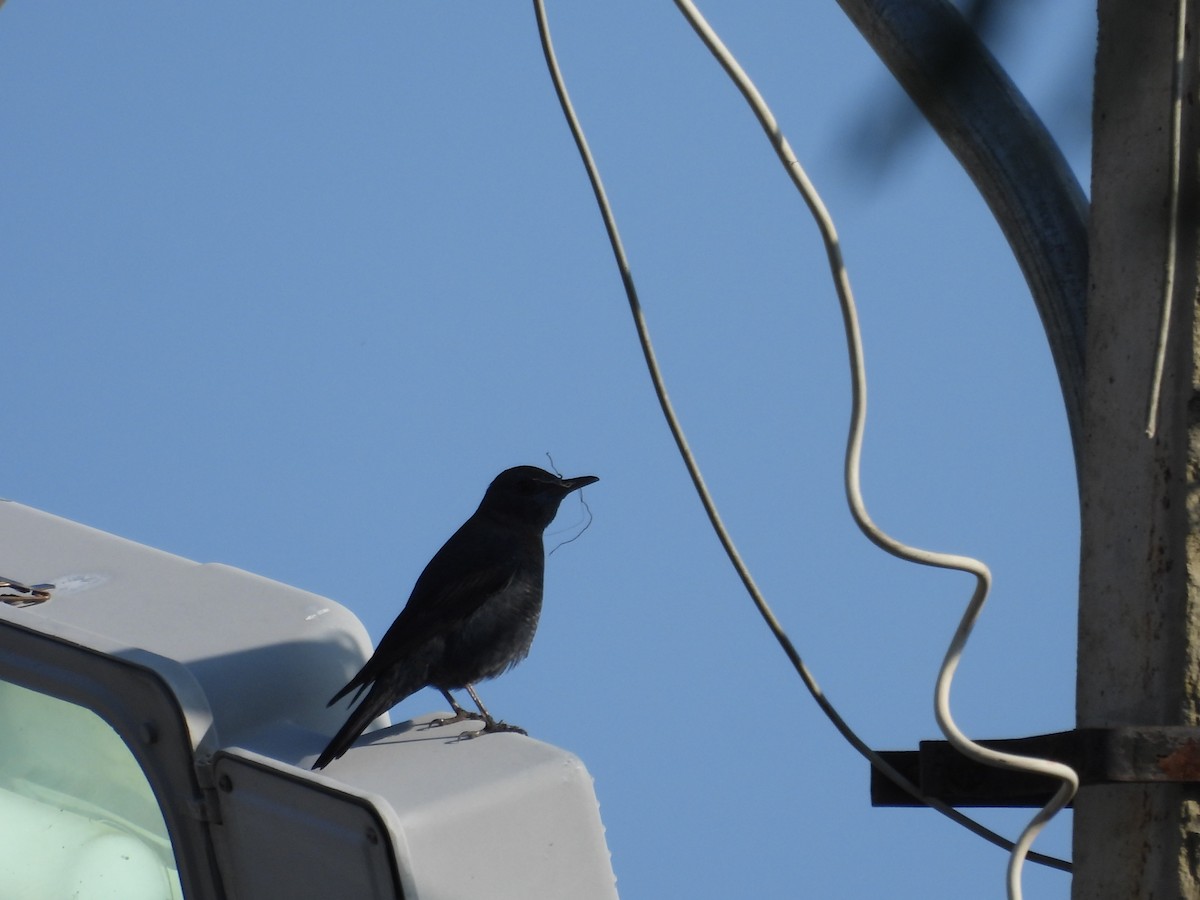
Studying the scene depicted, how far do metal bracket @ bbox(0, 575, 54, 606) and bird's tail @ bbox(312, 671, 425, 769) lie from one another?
1.57 ft

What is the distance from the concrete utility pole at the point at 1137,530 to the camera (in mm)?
1594

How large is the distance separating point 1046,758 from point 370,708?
5.14 feet

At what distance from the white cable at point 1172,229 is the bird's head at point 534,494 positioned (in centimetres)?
280

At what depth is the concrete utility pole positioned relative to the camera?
5.23 feet

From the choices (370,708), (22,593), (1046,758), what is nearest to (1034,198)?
(1046,758)

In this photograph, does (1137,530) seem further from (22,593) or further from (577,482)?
(577,482)

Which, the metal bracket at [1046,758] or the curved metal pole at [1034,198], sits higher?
the curved metal pole at [1034,198]

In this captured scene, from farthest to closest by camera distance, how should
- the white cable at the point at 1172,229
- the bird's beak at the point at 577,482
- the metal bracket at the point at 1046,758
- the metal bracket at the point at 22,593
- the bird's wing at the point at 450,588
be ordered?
the bird's beak at the point at 577,482
the bird's wing at the point at 450,588
the metal bracket at the point at 22,593
the metal bracket at the point at 1046,758
the white cable at the point at 1172,229

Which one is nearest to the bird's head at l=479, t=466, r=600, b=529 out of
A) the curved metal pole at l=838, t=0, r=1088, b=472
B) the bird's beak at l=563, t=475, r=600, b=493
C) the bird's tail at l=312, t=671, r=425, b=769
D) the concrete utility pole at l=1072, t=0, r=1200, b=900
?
the bird's beak at l=563, t=475, r=600, b=493

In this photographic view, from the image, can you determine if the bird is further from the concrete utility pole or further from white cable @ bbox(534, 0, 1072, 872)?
the concrete utility pole

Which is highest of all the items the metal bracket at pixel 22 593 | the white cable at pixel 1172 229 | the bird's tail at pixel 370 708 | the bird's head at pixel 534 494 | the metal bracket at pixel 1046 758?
the white cable at pixel 1172 229

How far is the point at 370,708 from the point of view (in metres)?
2.90

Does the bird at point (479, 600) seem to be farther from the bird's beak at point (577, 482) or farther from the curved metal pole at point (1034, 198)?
the curved metal pole at point (1034, 198)

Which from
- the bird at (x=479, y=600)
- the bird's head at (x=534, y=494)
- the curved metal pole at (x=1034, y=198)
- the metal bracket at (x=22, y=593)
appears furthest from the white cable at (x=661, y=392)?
the bird's head at (x=534, y=494)
